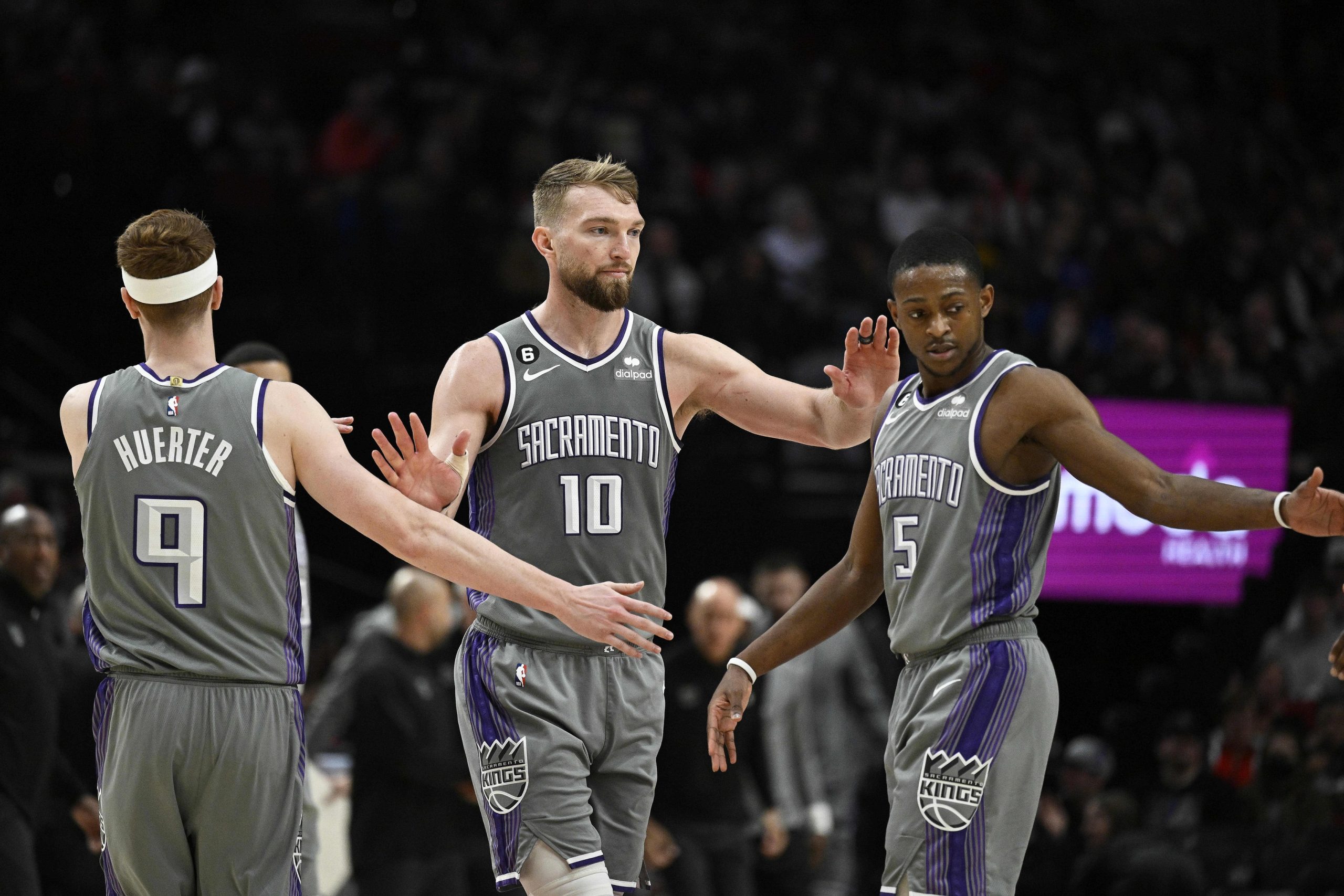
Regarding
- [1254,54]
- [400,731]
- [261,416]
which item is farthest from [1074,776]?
[1254,54]

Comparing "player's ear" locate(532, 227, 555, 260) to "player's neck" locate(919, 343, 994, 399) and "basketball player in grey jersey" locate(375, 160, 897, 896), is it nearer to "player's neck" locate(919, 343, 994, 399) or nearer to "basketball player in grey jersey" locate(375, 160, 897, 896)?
"basketball player in grey jersey" locate(375, 160, 897, 896)

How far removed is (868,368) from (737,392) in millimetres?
483

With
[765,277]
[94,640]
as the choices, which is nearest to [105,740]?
[94,640]

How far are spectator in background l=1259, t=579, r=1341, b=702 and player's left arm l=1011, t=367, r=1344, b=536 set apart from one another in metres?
7.73

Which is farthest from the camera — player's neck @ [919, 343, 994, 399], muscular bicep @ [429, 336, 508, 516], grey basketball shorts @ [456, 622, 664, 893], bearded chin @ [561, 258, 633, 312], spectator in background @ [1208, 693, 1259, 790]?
spectator in background @ [1208, 693, 1259, 790]

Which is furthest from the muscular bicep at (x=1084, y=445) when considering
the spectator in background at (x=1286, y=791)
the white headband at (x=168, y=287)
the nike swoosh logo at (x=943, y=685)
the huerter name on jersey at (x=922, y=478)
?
the spectator in background at (x=1286, y=791)

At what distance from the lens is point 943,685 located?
4.77 m

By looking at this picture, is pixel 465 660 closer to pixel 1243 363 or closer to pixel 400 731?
pixel 400 731

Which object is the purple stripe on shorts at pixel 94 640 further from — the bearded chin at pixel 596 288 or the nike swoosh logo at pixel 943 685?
the nike swoosh logo at pixel 943 685

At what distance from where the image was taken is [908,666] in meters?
4.96

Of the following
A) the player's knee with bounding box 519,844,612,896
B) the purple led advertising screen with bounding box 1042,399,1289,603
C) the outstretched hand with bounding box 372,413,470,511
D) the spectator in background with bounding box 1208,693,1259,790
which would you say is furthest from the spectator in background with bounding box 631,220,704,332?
the player's knee with bounding box 519,844,612,896

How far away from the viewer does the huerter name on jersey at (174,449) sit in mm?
4422

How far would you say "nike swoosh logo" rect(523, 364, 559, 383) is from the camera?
545 cm

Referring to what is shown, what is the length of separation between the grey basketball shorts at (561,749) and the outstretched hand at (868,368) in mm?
1171
